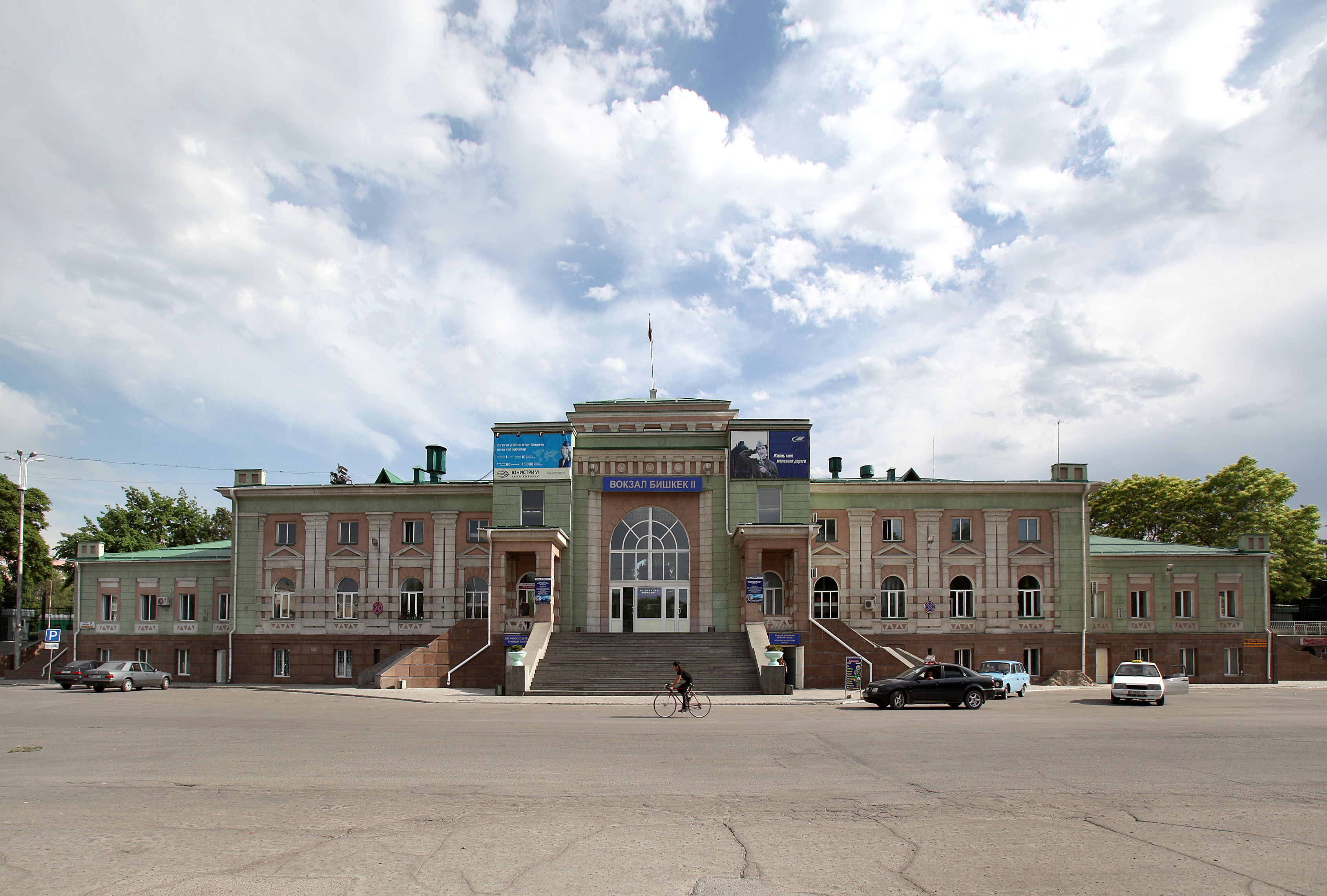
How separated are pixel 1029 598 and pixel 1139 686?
15.1 m

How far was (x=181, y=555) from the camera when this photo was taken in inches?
1877

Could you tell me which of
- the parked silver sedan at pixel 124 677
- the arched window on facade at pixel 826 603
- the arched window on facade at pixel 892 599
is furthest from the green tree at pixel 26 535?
the arched window on facade at pixel 892 599

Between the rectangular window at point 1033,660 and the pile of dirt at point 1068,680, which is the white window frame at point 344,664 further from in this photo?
the pile of dirt at point 1068,680

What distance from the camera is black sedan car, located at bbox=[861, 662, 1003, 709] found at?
2734cm

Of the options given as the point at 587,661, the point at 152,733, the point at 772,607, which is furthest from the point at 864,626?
the point at 152,733

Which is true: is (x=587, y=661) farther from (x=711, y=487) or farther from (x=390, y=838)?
(x=390, y=838)

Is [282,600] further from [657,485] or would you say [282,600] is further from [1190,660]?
[1190,660]

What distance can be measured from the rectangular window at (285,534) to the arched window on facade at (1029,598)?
3717 centimetres

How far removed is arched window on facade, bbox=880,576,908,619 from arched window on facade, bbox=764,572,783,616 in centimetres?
543

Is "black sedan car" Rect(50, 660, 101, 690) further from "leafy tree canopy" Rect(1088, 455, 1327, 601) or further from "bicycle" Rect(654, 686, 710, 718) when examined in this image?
"leafy tree canopy" Rect(1088, 455, 1327, 601)

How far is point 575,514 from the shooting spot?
42188mm

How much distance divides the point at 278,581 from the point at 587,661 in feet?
64.3

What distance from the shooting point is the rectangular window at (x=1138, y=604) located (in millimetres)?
44562

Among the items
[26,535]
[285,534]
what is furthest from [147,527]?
[285,534]
